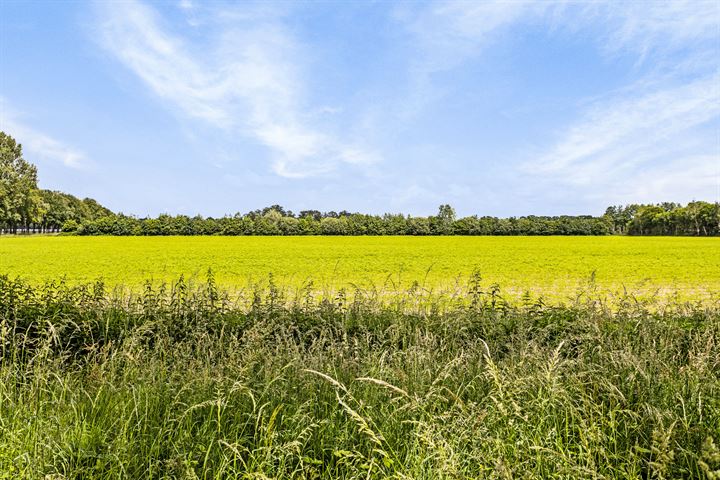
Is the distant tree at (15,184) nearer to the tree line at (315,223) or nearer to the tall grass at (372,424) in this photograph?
the tree line at (315,223)

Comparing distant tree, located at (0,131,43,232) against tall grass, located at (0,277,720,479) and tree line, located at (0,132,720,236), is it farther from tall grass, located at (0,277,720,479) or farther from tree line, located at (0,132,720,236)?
tall grass, located at (0,277,720,479)

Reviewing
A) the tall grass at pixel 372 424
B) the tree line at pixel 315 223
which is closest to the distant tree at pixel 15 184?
the tree line at pixel 315 223

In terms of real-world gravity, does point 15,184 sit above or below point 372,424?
above

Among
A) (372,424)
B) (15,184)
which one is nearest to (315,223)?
(15,184)

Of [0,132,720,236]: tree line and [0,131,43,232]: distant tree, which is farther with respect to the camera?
[0,132,720,236]: tree line

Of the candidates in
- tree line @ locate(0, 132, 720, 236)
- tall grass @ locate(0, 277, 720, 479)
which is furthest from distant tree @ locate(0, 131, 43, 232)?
tall grass @ locate(0, 277, 720, 479)

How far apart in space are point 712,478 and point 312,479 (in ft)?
6.80

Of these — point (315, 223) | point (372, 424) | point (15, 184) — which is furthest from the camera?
point (315, 223)

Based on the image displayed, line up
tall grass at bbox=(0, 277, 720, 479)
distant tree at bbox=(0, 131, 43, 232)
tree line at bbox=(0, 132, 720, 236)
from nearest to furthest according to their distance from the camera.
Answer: tall grass at bbox=(0, 277, 720, 479), distant tree at bbox=(0, 131, 43, 232), tree line at bbox=(0, 132, 720, 236)

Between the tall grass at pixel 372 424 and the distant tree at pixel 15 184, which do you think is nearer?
the tall grass at pixel 372 424

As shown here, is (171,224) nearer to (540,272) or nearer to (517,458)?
(540,272)

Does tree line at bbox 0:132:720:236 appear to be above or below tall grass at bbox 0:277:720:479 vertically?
above

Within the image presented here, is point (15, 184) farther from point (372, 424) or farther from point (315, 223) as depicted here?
point (372, 424)

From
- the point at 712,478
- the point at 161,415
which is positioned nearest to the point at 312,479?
the point at 161,415
